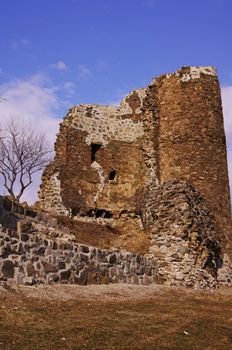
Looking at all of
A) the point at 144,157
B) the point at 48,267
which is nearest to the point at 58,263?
the point at 48,267

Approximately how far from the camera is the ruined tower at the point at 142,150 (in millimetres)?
25516

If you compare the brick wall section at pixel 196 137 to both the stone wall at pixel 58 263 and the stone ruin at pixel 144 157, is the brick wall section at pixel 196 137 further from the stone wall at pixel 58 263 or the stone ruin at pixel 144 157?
the stone wall at pixel 58 263

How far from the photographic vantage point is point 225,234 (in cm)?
2411

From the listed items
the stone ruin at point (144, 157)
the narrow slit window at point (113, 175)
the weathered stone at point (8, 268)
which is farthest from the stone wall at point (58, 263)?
the narrow slit window at point (113, 175)

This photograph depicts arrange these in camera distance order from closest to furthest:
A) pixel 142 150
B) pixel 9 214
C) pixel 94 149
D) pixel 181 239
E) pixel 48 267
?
pixel 48 267 → pixel 9 214 → pixel 181 239 → pixel 94 149 → pixel 142 150

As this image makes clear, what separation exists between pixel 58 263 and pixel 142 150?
18.0 metres

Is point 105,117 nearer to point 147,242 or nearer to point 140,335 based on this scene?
point 147,242

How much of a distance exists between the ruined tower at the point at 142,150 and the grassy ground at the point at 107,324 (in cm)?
1458

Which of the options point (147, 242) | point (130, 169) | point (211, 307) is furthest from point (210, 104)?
point (211, 307)

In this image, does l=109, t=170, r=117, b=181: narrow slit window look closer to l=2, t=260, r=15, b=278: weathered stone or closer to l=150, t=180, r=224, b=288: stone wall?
l=150, t=180, r=224, b=288: stone wall

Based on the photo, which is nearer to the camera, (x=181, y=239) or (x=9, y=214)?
(x=9, y=214)

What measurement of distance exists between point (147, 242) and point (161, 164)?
35.6ft

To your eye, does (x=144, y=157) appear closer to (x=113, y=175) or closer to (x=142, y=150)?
(x=142, y=150)

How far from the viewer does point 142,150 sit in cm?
2892
